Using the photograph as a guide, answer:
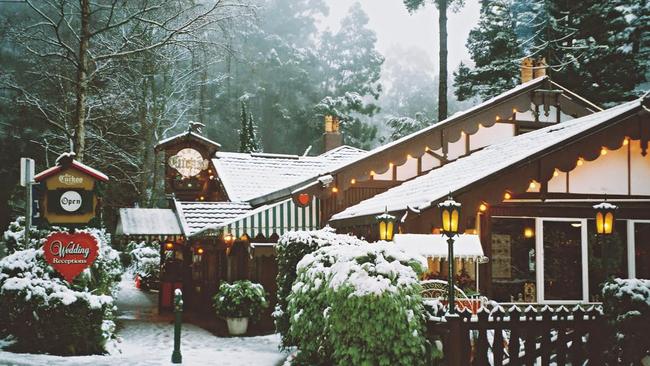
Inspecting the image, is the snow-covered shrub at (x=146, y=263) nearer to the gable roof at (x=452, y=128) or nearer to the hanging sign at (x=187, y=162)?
the hanging sign at (x=187, y=162)

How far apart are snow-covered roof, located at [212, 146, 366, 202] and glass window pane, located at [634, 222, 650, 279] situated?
27.6ft

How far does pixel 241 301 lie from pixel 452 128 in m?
7.05

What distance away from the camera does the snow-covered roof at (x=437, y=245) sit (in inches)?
480

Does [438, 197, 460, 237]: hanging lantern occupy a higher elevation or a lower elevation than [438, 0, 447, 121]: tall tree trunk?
lower

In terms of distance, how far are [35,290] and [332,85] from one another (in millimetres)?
35057

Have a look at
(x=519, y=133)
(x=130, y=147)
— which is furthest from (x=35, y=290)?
(x=130, y=147)

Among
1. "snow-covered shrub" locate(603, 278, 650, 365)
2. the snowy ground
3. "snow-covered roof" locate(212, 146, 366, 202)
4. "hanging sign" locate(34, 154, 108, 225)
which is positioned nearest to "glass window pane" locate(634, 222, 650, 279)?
"snow-covered shrub" locate(603, 278, 650, 365)

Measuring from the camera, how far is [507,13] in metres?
29.5

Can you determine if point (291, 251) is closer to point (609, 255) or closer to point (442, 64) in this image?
point (609, 255)

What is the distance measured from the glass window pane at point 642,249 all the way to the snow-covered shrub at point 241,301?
28.7 feet

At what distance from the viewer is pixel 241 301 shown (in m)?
15.8

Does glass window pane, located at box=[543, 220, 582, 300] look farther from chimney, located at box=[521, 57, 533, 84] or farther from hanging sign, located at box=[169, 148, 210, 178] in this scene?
hanging sign, located at box=[169, 148, 210, 178]

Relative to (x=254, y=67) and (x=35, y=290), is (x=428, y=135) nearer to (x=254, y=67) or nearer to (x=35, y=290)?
(x=35, y=290)

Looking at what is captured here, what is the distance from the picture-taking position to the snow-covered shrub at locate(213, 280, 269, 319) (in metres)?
15.7
